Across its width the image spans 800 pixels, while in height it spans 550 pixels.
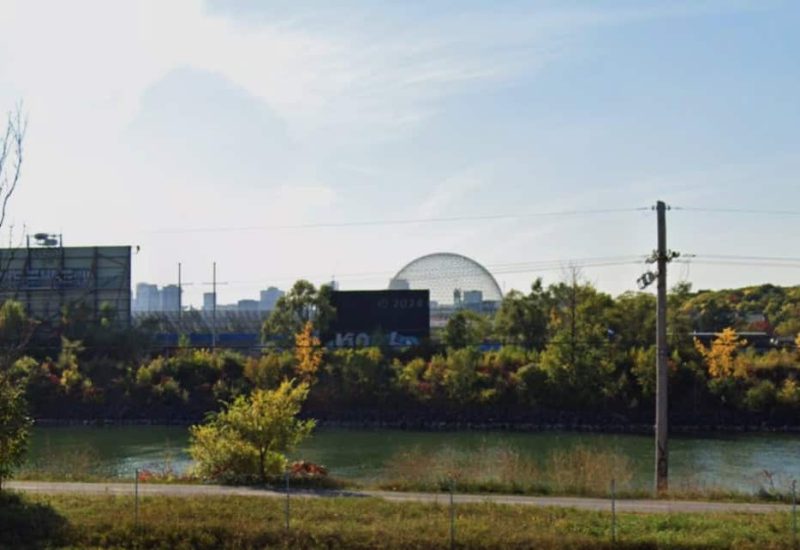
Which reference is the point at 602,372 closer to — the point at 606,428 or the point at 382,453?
the point at 606,428

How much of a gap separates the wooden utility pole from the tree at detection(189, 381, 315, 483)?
9.68 m

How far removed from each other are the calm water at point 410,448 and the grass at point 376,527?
14.0 m

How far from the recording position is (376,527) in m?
17.2

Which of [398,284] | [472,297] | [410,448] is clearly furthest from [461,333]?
[472,297]

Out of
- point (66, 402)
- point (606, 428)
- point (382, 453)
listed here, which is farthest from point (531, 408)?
point (66, 402)

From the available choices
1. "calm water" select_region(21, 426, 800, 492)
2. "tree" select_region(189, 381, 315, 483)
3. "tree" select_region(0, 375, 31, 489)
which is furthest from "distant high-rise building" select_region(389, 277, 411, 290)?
"tree" select_region(0, 375, 31, 489)

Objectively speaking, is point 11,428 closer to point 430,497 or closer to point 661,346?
point 430,497

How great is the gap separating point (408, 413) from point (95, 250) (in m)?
34.3

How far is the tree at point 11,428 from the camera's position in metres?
19.8

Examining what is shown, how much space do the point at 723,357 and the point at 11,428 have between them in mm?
58359

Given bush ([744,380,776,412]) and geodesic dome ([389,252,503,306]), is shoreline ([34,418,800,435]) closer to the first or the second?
bush ([744,380,776,412])

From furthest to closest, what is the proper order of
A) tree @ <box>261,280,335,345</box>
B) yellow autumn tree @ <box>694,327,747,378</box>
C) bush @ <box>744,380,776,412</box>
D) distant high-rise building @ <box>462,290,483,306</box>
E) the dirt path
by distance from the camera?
1. distant high-rise building @ <box>462,290,483,306</box>
2. tree @ <box>261,280,335,345</box>
3. yellow autumn tree @ <box>694,327,747,378</box>
4. bush @ <box>744,380,776,412</box>
5. the dirt path

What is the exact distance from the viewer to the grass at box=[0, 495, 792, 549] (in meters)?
16.4

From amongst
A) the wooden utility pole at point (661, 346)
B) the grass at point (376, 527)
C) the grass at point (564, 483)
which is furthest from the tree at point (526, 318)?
the grass at point (376, 527)
